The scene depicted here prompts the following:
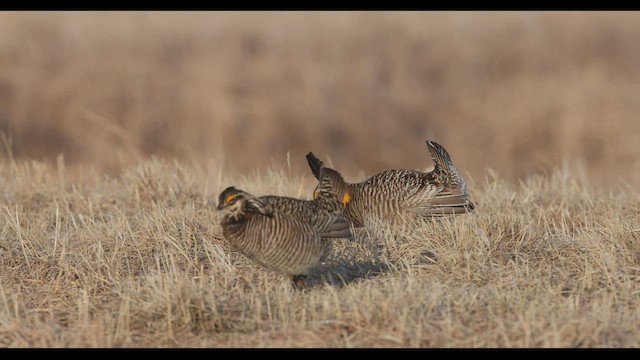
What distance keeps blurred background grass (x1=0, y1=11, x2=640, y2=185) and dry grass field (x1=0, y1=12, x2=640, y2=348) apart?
0.03 m

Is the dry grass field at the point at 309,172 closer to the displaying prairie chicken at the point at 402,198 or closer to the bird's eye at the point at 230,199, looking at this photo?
the displaying prairie chicken at the point at 402,198

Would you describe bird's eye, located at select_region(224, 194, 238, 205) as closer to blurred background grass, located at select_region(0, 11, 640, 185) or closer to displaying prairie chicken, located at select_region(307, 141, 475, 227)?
displaying prairie chicken, located at select_region(307, 141, 475, 227)

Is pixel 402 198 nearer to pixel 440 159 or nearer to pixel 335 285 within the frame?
pixel 440 159

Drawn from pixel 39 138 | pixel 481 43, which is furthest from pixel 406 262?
pixel 481 43

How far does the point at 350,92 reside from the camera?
1441 centimetres

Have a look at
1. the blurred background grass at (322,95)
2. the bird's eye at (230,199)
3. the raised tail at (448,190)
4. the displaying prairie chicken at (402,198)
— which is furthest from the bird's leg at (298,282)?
the blurred background grass at (322,95)

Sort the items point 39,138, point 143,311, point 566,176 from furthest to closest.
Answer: point 39,138 < point 566,176 < point 143,311

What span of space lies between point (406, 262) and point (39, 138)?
9.77m

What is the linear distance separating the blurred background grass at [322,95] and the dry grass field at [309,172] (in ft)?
0.11

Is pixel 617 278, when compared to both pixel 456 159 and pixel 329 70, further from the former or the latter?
pixel 329 70

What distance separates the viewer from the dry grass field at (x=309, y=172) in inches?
165

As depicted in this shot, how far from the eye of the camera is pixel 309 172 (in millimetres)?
12414

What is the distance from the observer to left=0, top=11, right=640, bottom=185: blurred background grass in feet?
44.7

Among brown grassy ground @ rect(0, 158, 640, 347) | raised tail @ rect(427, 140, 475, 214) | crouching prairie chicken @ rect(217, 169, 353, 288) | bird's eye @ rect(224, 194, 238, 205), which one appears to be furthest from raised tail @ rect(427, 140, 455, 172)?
bird's eye @ rect(224, 194, 238, 205)
